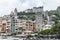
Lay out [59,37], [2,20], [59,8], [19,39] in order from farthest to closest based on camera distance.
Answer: [59,8]
[2,20]
[19,39]
[59,37]

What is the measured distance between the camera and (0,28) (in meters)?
48.9

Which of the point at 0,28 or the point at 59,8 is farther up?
the point at 59,8

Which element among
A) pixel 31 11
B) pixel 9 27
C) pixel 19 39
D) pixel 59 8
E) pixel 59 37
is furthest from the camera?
pixel 59 8

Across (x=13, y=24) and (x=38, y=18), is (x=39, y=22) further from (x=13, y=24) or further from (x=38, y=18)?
(x=13, y=24)

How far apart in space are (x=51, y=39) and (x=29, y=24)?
20.5m

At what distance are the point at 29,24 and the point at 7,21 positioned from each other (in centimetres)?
339

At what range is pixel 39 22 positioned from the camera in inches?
2087

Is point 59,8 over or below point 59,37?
over

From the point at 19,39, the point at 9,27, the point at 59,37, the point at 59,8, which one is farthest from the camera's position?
the point at 59,8

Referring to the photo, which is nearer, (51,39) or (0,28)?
(51,39)

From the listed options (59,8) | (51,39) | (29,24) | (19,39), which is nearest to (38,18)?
(29,24)

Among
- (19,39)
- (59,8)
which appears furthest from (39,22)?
(59,8)

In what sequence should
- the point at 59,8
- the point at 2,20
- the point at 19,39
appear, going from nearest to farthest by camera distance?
the point at 19,39, the point at 2,20, the point at 59,8

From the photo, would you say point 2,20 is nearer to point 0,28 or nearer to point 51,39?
point 0,28
